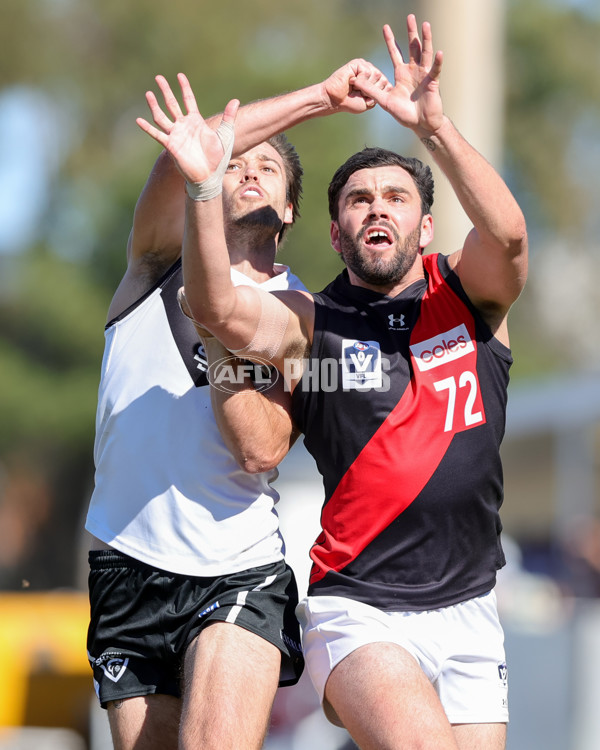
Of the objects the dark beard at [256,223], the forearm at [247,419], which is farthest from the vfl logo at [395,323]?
the dark beard at [256,223]

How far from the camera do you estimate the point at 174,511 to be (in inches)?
166

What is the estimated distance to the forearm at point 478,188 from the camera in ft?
13.0

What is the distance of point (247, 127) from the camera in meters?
4.08

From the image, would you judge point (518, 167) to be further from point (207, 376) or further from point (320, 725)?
point (207, 376)

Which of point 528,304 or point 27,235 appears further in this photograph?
point 528,304

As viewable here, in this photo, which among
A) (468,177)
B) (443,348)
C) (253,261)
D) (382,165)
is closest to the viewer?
(468,177)

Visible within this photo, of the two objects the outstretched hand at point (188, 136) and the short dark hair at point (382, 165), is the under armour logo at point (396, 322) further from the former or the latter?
the outstretched hand at point (188, 136)

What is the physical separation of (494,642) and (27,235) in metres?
21.4

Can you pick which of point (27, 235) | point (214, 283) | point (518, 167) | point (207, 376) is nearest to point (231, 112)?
point (214, 283)

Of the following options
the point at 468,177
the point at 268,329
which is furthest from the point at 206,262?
the point at 468,177

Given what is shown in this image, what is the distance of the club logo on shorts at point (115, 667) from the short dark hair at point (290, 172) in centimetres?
184

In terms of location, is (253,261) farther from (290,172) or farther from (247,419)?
(247,419)

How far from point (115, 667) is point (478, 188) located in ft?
7.28

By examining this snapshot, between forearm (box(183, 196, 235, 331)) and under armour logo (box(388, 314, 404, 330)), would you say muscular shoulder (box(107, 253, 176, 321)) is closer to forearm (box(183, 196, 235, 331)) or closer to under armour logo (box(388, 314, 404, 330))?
forearm (box(183, 196, 235, 331))
